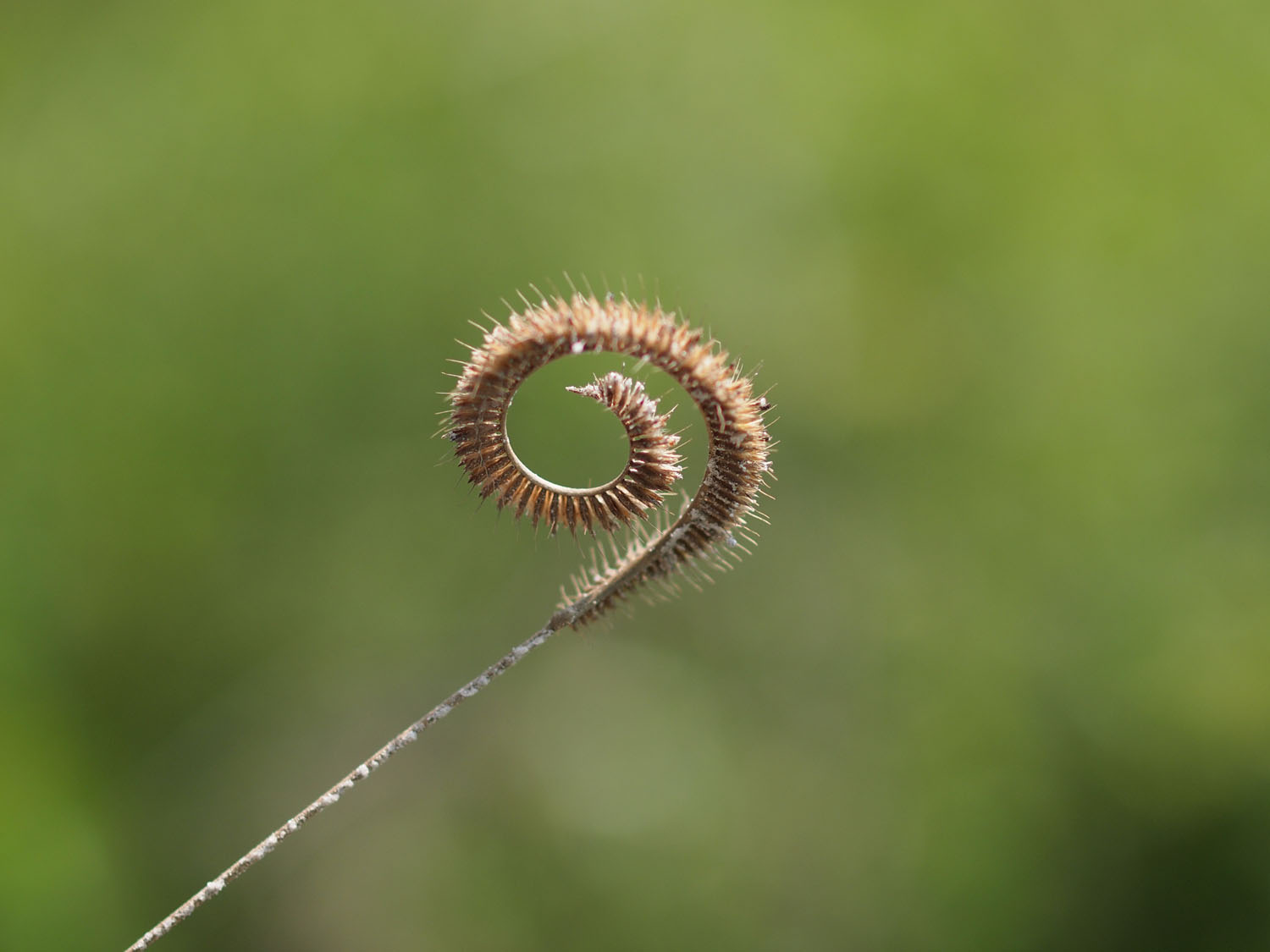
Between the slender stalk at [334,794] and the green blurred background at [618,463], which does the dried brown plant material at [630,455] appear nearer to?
the slender stalk at [334,794]

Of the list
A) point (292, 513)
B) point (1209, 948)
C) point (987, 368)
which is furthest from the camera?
point (987, 368)

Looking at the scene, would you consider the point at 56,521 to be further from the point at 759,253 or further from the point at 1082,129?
the point at 1082,129

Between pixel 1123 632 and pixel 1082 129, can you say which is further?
pixel 1082 129

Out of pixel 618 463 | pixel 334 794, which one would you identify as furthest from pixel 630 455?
pixel 618 463

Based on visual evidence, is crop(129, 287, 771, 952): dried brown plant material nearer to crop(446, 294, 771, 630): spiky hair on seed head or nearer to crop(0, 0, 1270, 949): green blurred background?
crop(446, 294, 771, 630): spiky hair on seed head

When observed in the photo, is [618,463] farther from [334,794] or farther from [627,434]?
[334,794]

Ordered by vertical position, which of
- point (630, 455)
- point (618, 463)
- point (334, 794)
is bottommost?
point (334, 794)

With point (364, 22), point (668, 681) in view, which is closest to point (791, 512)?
point (668, 681)

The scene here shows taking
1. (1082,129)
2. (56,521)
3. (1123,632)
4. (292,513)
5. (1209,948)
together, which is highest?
(56,521)
